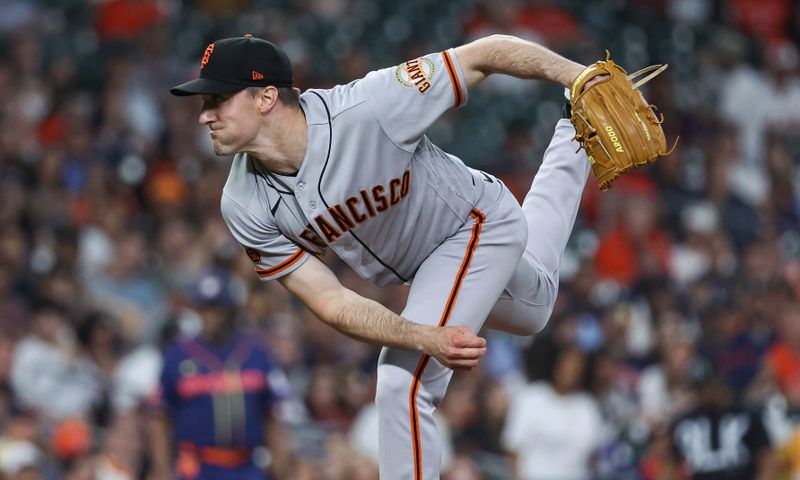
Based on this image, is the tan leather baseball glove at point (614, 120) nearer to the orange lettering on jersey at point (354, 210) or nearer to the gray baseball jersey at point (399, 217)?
the gray baseball jersey at point (399, 217)

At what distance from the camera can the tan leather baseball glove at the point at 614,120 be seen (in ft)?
13.1

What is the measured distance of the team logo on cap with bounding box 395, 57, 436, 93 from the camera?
13.7 ft

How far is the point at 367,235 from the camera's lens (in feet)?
14.1

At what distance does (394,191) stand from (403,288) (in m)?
4.65

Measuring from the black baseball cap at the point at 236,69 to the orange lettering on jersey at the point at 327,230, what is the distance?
0.45m

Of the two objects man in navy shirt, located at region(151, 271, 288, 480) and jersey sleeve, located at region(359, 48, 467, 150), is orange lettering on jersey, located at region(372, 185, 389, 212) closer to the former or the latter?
jersey sleeve, located at region(359, 48, 467, 150)

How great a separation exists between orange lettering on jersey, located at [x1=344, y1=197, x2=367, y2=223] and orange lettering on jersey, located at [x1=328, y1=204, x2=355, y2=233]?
0.08ft

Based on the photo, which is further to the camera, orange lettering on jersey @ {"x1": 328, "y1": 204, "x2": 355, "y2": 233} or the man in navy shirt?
the man in navy shirt

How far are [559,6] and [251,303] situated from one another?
5.15 metres

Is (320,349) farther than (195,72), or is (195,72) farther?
(195,72)

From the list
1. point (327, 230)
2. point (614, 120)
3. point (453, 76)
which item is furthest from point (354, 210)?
point (614, 120)

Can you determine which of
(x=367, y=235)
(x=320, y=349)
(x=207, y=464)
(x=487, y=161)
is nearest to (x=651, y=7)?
(x=487, y=161)

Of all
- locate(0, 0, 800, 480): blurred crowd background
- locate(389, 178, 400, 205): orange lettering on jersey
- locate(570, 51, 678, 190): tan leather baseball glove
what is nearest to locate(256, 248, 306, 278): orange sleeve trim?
locate(389, 178, 400, 205): orange lettering on jersey

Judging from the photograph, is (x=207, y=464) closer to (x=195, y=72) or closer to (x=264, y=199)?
(x=264, y=199)
